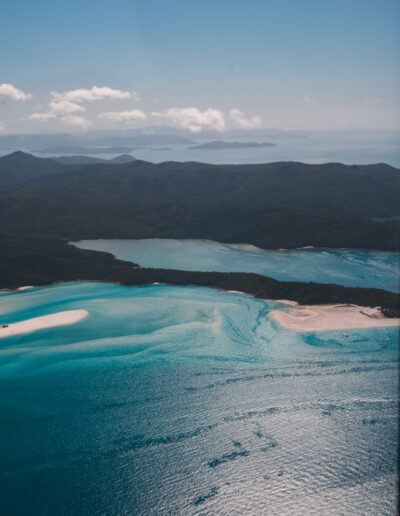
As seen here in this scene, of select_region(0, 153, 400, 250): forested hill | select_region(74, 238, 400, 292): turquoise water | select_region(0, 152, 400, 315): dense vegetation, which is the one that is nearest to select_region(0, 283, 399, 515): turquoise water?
select_region(0, 152, 400, 315): dense vegetation

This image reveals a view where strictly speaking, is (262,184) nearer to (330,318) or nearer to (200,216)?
(200,216)

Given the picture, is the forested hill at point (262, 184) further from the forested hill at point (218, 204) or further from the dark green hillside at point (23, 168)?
the dark green hillside at point (23, 168)

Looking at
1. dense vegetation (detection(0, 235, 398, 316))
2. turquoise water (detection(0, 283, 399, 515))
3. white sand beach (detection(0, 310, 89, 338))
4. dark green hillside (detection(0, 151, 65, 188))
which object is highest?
dark green hillside (detection(0, 151, 65, 188))

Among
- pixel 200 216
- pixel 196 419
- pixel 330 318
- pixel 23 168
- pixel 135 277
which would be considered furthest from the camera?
pixel 23 168

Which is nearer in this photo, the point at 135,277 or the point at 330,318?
the point at 330,318

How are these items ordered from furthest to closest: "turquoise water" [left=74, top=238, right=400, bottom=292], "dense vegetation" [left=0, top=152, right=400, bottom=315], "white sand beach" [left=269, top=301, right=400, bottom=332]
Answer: "turquoise water" [left=74, top=238, right=400, bottom=292] → "dense vegetation" [left=0, top=152, right=400, bottom=315] → "white sand beach" [left=269, top=301, right=400, bottom=332]

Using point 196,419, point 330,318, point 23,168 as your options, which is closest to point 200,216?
point 330,318

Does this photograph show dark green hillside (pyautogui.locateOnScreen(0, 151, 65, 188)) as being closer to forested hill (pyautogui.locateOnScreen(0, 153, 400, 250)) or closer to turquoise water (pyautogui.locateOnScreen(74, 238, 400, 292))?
forested hill (pyautogui.locateOnScreen(0, 153, 400, 250))
